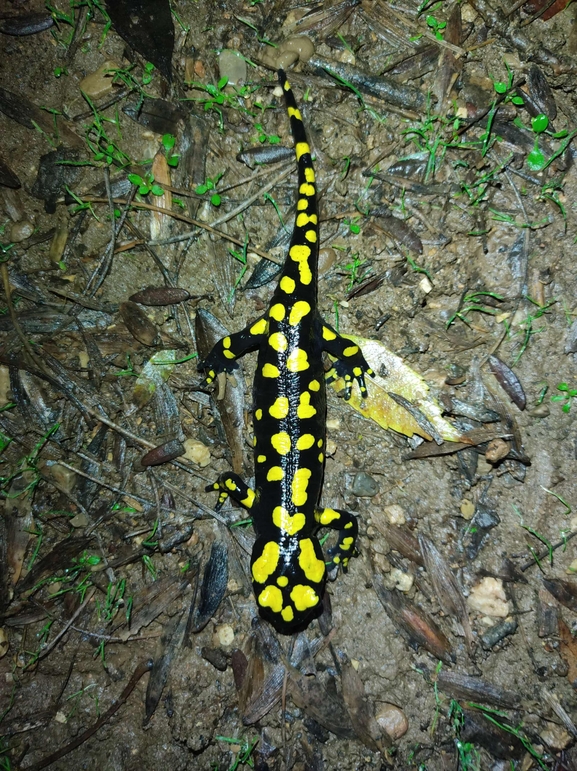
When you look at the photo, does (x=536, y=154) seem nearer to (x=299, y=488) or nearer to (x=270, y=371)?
→ (x=270, y=371)

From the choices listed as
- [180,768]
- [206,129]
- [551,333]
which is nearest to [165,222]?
[206,129]

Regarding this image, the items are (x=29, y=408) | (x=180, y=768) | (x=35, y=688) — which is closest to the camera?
(x=180, y=768)

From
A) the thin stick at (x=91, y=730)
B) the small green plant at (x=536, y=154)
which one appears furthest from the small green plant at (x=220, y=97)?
the thin stick at (x=91, y=730)

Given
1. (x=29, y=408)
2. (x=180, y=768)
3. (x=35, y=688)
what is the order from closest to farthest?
(x=180, y=768) < (x=35, y=688) < (x=29, y=408)

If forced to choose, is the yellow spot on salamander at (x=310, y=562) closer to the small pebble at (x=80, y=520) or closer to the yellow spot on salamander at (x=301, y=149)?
the small pebble at (x=80, y=520)

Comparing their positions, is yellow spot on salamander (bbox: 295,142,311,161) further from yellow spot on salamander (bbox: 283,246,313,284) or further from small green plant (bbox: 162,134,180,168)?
small green plant (bbox: 162,134,180,168)

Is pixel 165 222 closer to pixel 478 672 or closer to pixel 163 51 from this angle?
pixel 163 51
